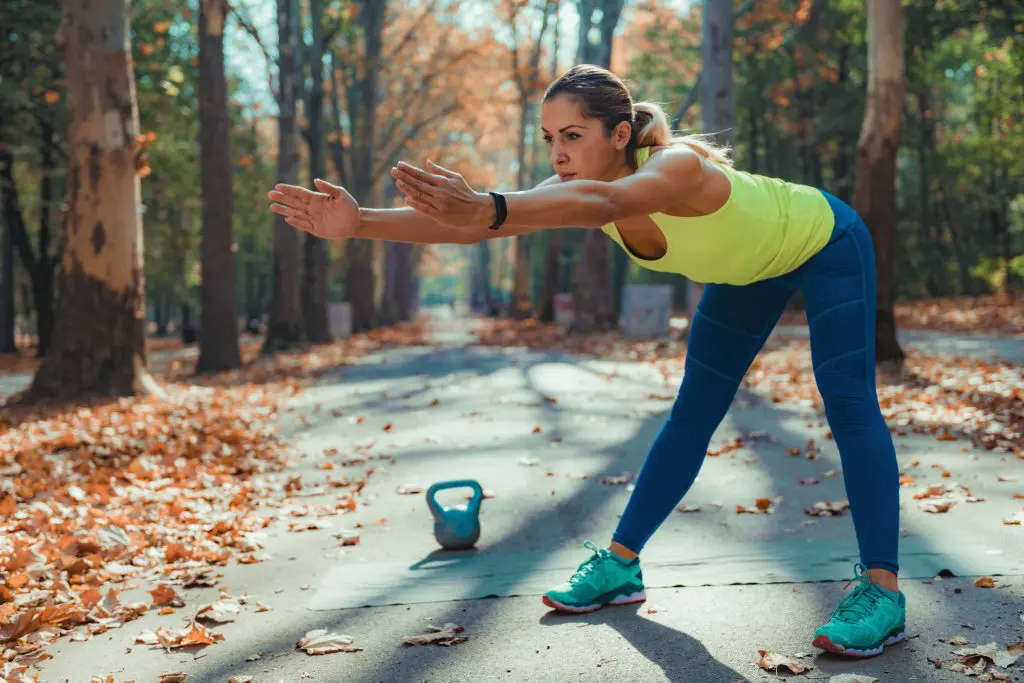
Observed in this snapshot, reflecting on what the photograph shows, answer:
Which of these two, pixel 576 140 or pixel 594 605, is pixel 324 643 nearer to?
pixel 594 605

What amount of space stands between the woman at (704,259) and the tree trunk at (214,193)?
42.6 ft

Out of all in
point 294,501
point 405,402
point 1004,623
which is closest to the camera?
point 1004,623

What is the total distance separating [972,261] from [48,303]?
27.1m

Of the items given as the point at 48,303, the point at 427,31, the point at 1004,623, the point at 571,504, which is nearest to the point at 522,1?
the point at 427,31

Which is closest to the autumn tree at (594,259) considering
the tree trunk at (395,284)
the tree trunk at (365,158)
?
the tree trunk at (365,158)

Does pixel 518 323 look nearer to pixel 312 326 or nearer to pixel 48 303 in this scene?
pixel 312 326

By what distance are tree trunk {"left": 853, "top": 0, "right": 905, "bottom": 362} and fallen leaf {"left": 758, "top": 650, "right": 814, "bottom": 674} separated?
8.87m

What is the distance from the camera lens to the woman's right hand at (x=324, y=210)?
9.12 ft

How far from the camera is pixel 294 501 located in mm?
6176

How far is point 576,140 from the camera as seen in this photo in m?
3.01

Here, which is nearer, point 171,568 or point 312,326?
point 171,568

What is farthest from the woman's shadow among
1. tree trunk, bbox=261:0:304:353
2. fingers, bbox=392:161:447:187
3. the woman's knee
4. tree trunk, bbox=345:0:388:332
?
tree trunk, bbox=345:0:388:332

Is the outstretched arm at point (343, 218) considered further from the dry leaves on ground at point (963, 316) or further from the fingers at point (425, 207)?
the dry leaves on ground at point (963, 316)

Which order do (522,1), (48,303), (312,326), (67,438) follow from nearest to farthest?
(67,438), (522,1), (312,326), (48,303)
